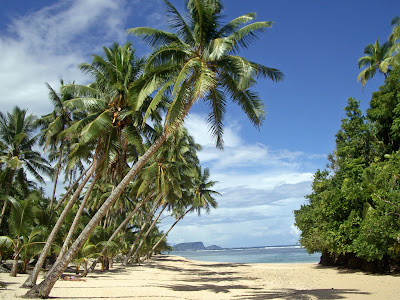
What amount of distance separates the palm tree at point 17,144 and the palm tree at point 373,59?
77.7 ft

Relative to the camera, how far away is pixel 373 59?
24.4 metres

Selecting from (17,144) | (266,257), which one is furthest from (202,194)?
(266,257)

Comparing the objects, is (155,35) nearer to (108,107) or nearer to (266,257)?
(108,107)

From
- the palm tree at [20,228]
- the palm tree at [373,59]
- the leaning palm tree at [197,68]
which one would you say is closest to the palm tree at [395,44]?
the palm tree at [373,59]

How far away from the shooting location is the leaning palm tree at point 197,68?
32.2 feet

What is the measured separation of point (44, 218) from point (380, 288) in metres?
16.6

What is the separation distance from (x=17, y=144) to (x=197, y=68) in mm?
13861

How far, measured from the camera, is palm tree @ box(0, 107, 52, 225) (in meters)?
18.4

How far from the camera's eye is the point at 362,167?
60.7ft

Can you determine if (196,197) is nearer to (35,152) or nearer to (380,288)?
(35,152)

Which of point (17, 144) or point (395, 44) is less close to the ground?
point (395, 44)

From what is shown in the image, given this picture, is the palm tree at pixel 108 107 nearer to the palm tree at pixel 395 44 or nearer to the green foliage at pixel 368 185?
the green foliage at pixel 368 185

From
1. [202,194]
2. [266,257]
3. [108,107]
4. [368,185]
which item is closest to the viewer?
[108,107]

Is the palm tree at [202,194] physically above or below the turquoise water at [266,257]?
above
